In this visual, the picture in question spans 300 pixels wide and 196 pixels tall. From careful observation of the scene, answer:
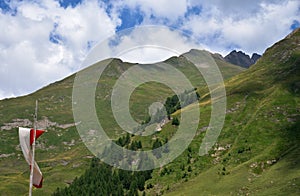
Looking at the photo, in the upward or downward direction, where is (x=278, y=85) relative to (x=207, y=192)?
upward

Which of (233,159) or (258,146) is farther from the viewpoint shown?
(258,146)

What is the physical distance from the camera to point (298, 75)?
17662 cm

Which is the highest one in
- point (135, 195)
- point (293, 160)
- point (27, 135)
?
point (27, 135)

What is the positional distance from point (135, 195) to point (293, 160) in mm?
48865

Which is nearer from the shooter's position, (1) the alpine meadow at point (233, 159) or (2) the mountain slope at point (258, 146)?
(2) the mountain slope at point (258, 146)

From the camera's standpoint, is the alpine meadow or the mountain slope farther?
the alpine meadow

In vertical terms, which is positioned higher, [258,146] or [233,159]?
[258,146]

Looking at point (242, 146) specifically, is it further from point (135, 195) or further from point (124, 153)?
point (124, 153)

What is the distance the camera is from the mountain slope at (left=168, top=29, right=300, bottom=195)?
99.4m

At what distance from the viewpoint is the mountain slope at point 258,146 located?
326 ft

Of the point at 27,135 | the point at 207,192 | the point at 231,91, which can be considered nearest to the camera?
the point at 27,135

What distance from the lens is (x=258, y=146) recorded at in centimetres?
12612

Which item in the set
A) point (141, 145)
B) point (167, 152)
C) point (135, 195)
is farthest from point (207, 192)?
point (141, 145)

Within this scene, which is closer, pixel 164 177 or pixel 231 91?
pixel 164 177
